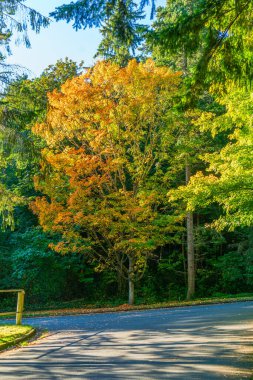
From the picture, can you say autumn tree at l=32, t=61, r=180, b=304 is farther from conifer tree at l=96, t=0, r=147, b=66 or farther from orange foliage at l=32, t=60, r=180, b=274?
conifer tree at l=96, t=0, r=147, b=66

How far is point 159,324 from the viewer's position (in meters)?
11.0

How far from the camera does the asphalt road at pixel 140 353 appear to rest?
5719 millimetres

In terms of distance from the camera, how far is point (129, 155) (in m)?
21.9

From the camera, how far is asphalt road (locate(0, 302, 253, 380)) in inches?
225

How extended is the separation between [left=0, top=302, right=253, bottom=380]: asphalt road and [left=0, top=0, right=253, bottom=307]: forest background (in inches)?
152

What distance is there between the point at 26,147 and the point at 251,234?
18085mm

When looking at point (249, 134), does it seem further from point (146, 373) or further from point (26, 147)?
point (146, 373)

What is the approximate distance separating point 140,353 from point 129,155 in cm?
1545

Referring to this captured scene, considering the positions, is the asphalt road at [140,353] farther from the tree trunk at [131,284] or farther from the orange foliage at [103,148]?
the tree trunk at [131,284]

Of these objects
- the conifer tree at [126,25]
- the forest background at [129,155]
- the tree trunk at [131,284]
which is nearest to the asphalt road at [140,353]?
the forest background at [129,155]

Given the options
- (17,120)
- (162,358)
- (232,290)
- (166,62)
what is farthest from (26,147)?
(232,290)

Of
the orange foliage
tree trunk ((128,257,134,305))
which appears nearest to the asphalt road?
the orange foliage

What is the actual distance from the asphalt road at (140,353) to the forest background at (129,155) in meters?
3.86

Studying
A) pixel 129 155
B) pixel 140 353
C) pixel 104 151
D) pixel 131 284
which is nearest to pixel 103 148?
pixel 104 151
